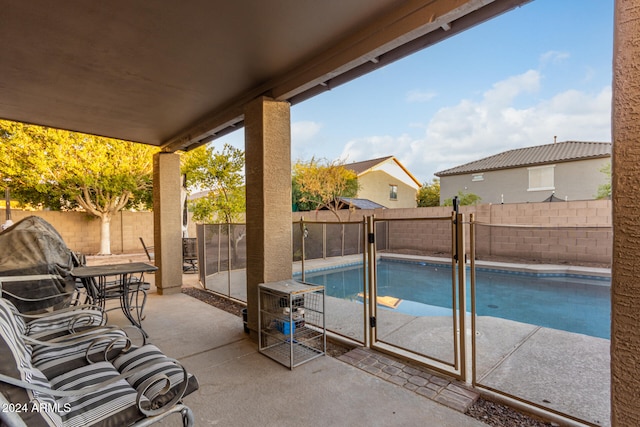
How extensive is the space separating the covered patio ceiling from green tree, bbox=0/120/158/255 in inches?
210

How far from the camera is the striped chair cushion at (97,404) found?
1.36 meters

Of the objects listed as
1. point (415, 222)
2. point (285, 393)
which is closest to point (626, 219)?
point (285, 393)

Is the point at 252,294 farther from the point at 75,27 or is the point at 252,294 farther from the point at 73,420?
the point at 75,27

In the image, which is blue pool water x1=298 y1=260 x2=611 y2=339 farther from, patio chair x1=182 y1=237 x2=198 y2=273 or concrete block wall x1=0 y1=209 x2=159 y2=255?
concrete block wall x1=0 y1=209 x2=159 y2=255

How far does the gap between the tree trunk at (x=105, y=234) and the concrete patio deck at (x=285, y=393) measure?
9.51 meters

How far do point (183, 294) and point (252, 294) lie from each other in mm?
2777

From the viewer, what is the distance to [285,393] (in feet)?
7.88

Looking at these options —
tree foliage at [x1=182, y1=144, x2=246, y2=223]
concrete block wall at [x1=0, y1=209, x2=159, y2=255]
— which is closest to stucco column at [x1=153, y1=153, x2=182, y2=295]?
tree foliage at [x1=182, y1=144, x2=246, y2=223]

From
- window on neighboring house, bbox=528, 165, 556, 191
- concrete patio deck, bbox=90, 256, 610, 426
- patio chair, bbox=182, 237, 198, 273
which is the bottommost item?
concrete patio deck, bbox=90, 256, 610, 426

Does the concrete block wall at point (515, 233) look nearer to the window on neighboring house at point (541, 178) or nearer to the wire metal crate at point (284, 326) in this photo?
the wire metal crate at point (284, 326)

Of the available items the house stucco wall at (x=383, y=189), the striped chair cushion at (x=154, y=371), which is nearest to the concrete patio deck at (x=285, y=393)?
the striped chair cushion at (x=154, y=371)

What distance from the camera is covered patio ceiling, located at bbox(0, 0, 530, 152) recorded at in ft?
6.75

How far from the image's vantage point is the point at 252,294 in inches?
141

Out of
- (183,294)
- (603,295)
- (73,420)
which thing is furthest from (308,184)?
(73,420)
